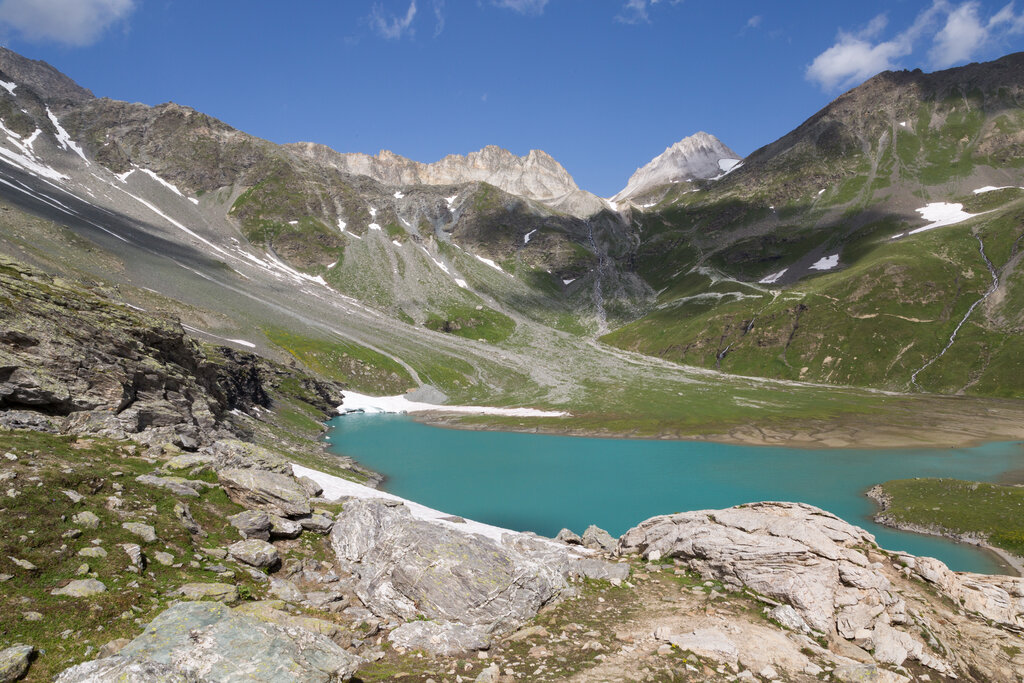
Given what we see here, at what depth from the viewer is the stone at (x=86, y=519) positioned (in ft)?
42.8

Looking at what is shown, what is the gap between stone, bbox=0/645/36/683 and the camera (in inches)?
317

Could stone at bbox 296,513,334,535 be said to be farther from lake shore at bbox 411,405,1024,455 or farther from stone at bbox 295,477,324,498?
lake shore at bbox 411,405,1024,455

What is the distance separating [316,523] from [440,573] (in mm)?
5711

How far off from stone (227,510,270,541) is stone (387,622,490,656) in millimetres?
6331

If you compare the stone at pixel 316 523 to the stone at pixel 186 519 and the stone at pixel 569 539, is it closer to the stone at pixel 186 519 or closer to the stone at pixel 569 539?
the stone at pixel 186 519

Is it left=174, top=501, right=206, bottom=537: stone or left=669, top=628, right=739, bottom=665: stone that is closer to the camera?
left=669, top=628, right=739, bottom=665: stone

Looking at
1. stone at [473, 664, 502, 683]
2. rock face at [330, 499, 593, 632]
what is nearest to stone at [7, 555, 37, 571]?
rock face at [330, 499, 593, 632]

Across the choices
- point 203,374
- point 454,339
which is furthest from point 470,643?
point 454,339

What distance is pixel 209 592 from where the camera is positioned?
12.6m

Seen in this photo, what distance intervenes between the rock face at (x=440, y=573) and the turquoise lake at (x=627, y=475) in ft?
87.0

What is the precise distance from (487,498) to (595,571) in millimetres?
34088

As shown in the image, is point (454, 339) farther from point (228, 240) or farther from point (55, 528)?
point (55, 528)

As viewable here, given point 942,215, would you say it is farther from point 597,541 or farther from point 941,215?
point 597,541

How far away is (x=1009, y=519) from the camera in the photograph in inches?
1532
